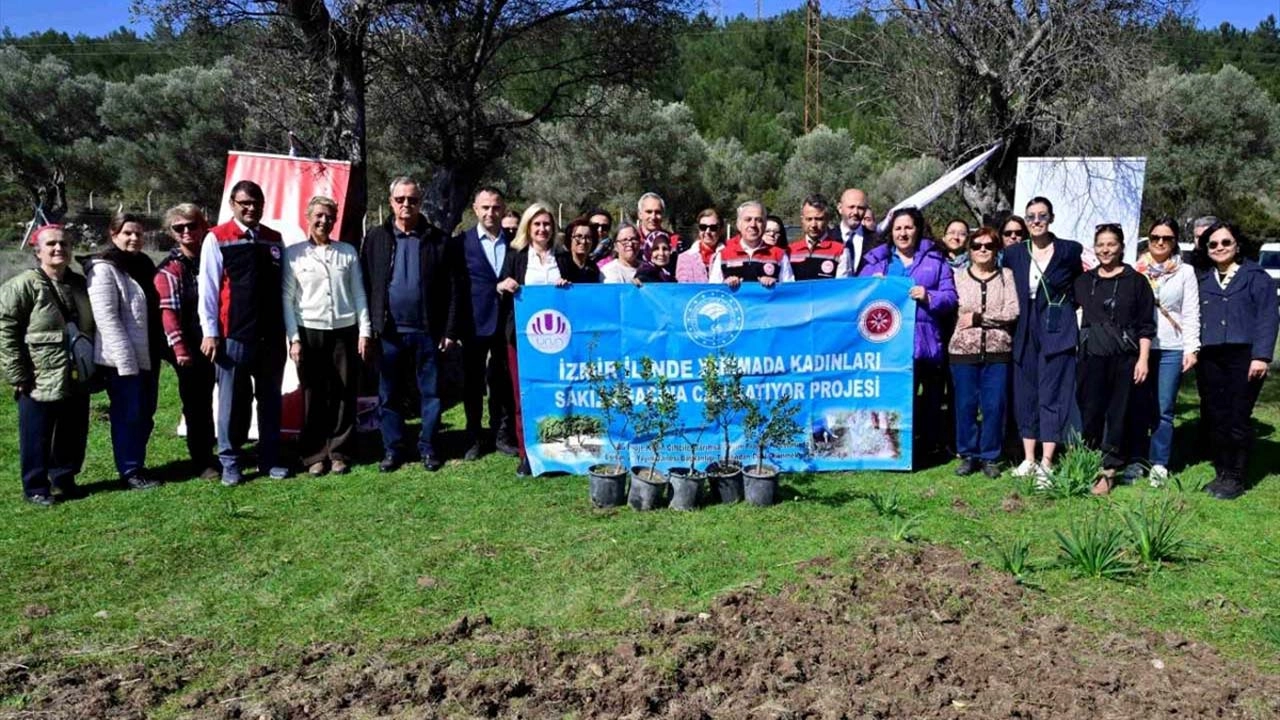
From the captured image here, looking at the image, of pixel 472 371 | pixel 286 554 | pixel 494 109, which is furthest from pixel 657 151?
pixel 286 554

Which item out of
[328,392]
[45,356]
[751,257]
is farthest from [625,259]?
[45,356]

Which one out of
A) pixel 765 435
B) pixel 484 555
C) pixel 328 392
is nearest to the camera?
pixel 484 555

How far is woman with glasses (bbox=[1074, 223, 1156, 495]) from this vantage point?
608cm

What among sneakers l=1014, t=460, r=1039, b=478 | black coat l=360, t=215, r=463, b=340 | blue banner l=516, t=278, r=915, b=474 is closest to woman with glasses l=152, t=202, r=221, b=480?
black coat l=360, t=215, r=463, b=340

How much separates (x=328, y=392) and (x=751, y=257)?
330cm

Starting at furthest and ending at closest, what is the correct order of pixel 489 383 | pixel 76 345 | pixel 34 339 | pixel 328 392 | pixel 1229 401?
1. pixel 489 383
2. pixel 328 392
3. pixel 1229 401
4. pixel 76 345
5. pixel 34 339

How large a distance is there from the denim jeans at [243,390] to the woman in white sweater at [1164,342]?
6154 millimetres

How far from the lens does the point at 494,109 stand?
61.6 feet

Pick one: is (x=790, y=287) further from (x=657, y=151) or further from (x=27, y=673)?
(x=657, y=151)

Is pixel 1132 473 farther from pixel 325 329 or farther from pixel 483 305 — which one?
pixel 325 329

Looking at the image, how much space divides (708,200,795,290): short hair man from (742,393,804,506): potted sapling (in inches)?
35.6

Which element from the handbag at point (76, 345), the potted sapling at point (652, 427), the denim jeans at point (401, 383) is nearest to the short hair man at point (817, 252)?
the potted sapling at point (652, 427)

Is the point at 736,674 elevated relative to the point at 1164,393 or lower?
lower

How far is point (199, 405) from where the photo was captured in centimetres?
662
